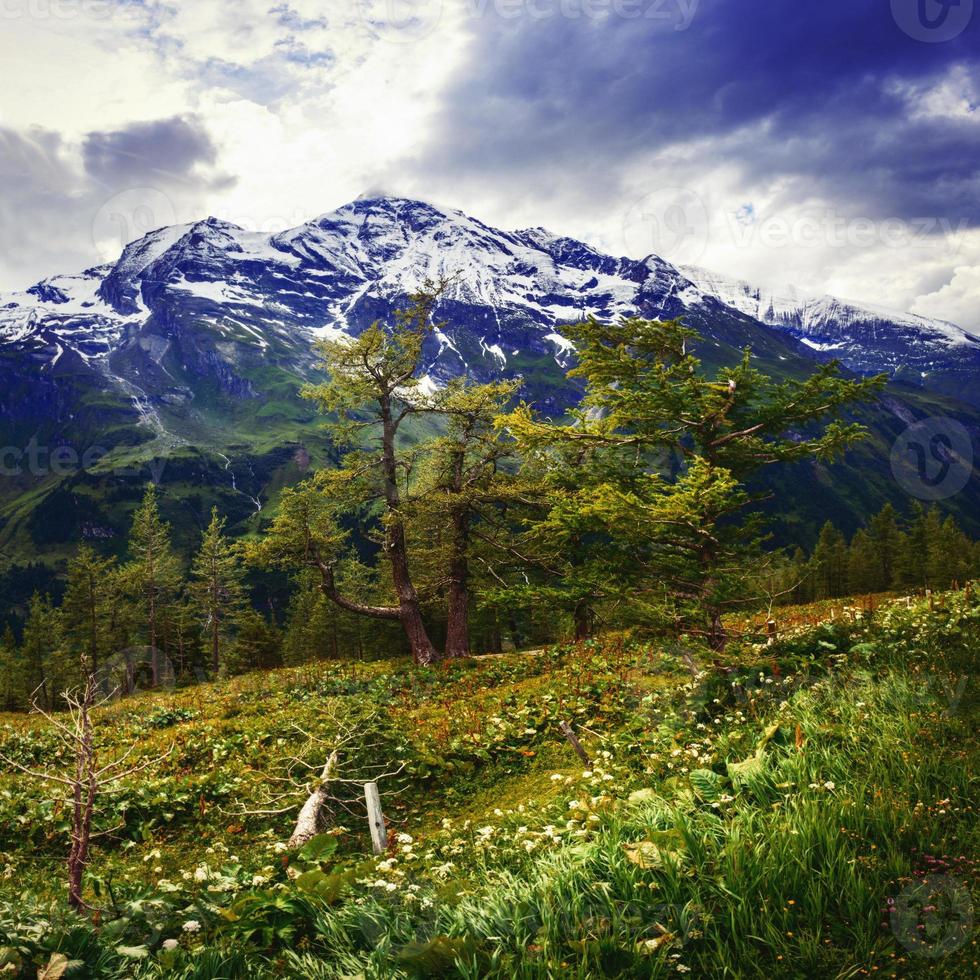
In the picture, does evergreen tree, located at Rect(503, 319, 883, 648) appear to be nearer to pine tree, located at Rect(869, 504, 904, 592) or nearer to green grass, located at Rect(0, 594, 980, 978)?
green grass, located at Rect(0, 594, 980, 978)

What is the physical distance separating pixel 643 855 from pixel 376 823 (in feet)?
13.8

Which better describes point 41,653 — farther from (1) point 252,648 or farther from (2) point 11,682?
(1) point 252,648

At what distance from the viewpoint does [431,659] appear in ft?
71.0

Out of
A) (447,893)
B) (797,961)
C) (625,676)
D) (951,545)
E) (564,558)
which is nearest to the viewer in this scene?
(797,961)

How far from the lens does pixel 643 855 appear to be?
12.9 ft

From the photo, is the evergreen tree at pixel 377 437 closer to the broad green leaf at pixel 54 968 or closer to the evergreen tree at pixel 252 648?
the broad green leaf at pixel 54 968

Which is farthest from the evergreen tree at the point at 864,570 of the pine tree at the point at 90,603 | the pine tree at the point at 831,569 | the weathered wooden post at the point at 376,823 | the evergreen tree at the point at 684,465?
the pine tree at the point at 90,603

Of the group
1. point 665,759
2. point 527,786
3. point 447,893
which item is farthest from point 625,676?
point 447,893

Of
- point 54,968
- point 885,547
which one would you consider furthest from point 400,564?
point 885,547

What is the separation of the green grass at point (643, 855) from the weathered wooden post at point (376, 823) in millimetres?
321

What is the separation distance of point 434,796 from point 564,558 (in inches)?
589

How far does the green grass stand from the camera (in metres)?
3.28

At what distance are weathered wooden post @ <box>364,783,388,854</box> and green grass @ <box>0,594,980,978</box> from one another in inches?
12.6

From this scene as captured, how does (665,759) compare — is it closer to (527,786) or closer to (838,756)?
(838,756)
